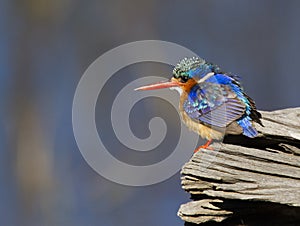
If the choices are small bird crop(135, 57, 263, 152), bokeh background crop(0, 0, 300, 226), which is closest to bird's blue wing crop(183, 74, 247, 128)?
small bird crop(135, 57, 263, 152)

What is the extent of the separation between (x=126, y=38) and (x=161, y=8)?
14 cm

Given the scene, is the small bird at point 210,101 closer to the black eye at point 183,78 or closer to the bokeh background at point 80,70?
the black eye at point 183,78

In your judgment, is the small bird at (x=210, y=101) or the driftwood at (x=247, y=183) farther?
the small bird at (x=210, y=101)

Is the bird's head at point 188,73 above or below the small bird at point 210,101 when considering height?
above

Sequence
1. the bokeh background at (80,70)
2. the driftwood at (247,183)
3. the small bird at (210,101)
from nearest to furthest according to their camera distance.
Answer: the driftwood at (247,183)
the small bird at (210,101)
the bokeh background at (80,70)

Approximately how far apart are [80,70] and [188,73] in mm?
1102

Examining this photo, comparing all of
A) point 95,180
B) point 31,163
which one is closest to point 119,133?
point 95,180

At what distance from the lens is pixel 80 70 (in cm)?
214

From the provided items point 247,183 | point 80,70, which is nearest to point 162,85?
point 247,183

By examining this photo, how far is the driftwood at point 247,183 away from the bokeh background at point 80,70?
1116 millimetres

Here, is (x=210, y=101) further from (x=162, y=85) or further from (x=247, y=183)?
(x=247, y=183)

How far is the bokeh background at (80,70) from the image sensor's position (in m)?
2.10

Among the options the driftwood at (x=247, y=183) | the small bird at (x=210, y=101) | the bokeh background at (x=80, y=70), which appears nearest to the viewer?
the driftwood at (x=247, y=183)

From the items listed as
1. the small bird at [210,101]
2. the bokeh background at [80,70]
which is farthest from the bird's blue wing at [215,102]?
the bokeh background at [80,70]
